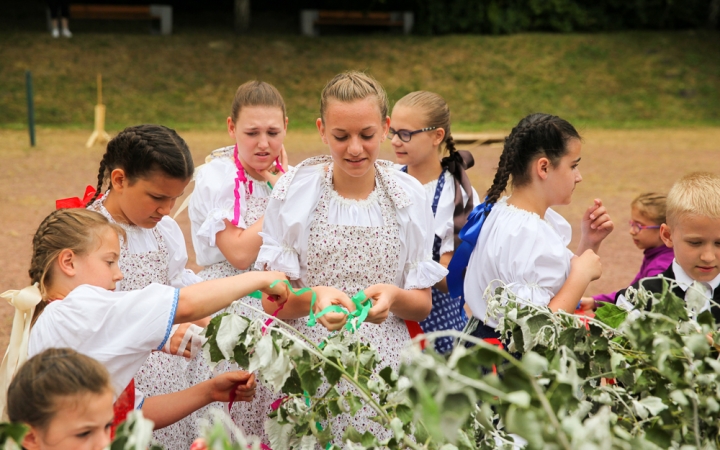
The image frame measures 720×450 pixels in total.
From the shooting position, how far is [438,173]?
417 cm

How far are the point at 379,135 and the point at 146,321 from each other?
4.01 feet

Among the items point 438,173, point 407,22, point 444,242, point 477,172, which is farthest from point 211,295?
point 407,22

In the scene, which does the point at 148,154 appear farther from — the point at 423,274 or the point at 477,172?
the point at 477,172

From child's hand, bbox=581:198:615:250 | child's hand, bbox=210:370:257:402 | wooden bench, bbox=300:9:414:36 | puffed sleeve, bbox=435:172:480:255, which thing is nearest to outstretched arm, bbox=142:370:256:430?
child's hand, bbox=210:370:257:402

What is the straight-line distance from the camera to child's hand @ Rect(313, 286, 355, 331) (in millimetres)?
2541

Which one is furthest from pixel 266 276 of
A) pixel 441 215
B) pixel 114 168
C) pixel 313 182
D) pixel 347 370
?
pixel 441 215

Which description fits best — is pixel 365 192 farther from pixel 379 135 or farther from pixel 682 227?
pixel 682 227

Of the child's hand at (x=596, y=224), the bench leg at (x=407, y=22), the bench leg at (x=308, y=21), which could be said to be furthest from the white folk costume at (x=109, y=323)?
the bench leg at (x=407, y=22)

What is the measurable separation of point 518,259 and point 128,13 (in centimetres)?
2443

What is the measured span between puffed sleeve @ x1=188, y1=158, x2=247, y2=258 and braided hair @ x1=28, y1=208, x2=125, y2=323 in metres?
1.06

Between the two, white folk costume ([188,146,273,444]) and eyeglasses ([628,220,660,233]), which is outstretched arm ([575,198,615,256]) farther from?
white folk costume ([188,146,273,444])

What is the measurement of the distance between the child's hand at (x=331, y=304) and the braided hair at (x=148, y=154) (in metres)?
0.77

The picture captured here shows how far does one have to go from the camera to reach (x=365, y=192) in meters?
3.16

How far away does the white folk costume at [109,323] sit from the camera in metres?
2.27
